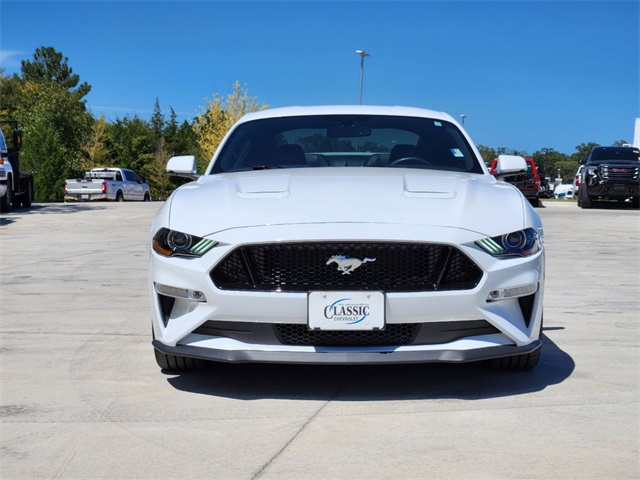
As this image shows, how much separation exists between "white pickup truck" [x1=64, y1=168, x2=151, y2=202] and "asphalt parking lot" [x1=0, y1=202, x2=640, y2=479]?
93.5 ft

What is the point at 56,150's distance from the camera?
44.0 m

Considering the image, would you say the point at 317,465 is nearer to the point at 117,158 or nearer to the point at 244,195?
the point at 244,195

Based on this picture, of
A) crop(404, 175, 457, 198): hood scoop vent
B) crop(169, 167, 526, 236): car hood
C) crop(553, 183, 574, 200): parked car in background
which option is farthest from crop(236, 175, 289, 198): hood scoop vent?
crop(553, 183, 574, 200): parked car in background

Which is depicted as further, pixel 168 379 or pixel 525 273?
pixel 168 379

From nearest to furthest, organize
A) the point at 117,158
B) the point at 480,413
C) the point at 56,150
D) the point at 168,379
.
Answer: the point at 480,413, the point at 168,379, the point at 56,150, the point at 117,158

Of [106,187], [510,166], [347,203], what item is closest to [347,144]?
[510,166]

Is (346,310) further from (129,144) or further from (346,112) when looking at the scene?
(129,144)

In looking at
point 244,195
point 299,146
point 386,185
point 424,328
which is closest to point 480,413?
point 424,328

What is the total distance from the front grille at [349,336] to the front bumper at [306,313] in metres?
0.03

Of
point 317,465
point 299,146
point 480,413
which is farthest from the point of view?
point 299,146

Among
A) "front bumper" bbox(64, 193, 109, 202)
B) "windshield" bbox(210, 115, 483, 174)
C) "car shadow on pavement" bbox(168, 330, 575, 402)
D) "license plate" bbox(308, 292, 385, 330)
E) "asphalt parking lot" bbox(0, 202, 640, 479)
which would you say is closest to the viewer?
"asphalt parking lot" bbox(0, 202, 640, 479)

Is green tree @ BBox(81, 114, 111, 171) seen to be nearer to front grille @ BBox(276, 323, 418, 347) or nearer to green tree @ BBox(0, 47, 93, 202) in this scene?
green tree @ BBox(0, 47, 93, 202)

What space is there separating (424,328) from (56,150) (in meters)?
42.8

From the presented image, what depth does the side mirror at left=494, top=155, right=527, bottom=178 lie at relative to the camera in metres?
5.59
